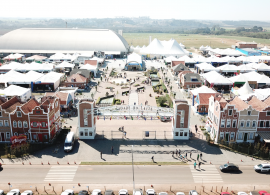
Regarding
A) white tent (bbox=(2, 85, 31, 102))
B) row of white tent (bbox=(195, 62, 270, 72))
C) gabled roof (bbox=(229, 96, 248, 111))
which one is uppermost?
row of white tent (bbox=(195, 62, 270, 72))

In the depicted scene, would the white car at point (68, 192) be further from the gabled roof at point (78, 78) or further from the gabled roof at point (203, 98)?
the gabled roof at point (78, 78)

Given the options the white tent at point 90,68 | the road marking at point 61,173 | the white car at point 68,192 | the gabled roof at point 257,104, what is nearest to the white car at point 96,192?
the white car at point 68,192

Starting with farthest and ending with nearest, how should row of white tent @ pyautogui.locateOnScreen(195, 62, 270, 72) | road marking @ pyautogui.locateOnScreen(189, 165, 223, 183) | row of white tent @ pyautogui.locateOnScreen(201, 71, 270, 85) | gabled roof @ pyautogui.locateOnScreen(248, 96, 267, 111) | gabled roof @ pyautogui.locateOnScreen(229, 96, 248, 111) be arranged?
row of white tent @ pyautogui.locateOnScreen(195, 62, 270, 72) → row of white tent @ pyautogui.locateOnScreen(201, 71, 270, 85) → gabled roof @ pyautogui.locateOnScreen(248, 96, 267, 111) → gabled roof @ pyautogui.locateOnScreen(229, 96, 248, 111) → road marking @ pyautogui.locateOnScreen(189, 165, 223, 183)

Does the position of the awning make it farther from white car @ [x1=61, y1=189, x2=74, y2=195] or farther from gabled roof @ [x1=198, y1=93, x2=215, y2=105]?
white car @ [x1=61, y1=189, x2=74, y2=195]

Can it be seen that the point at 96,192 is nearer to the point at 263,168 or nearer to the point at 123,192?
the point at 123,192

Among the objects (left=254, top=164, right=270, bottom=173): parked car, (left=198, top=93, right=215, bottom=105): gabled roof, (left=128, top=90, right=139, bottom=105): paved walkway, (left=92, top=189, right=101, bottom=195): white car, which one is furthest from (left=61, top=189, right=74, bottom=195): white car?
(left=198, top=93, right=215, bottom=105): gabled roof

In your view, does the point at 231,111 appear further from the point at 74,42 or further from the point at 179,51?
the point at 74,42

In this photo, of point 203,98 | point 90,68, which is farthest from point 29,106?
point 90,68
